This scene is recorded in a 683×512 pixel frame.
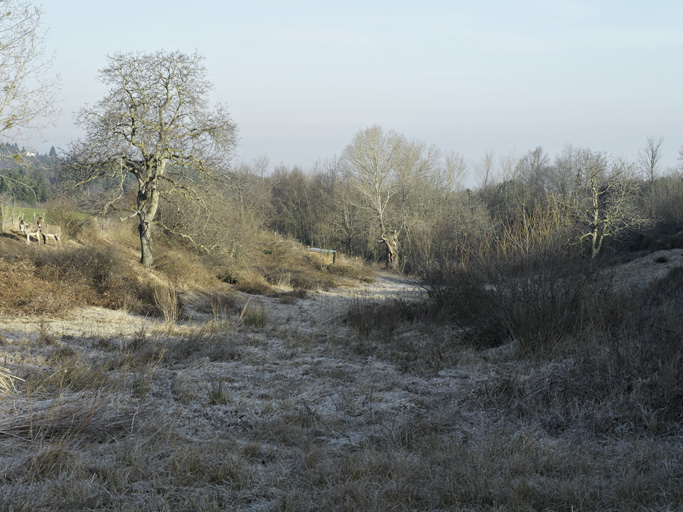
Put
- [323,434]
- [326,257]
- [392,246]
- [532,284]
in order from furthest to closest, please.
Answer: [392,246]
[326,257]
[532,284]
[323,434]

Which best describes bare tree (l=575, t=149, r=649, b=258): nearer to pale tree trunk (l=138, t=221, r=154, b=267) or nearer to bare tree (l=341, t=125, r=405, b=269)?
bare tree (l=341, t=125, r=405, b=269)

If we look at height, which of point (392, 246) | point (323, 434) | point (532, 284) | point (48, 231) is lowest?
point (323, 434)

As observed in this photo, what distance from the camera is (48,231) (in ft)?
58.1

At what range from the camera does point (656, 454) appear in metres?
3.99

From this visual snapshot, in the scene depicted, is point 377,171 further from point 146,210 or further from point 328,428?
point 328,428

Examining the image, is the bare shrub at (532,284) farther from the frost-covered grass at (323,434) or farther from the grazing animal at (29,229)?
the grazing animal at (29,229)

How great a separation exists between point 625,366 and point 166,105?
15819 millimetres

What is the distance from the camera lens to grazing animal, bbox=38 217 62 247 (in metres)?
17.6

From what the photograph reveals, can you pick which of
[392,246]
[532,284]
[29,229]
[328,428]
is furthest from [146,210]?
[392,246]

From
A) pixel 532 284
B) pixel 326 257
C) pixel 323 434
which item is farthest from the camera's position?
pixel 326 257

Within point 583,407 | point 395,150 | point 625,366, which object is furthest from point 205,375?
point 395,150

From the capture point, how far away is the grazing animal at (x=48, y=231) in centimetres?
1757

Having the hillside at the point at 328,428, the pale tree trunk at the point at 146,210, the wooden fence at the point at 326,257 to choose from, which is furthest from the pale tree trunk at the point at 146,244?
the wooden fence at the point at 326,257

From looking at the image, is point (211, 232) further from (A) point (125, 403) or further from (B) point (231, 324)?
(A) point (125, 403)
